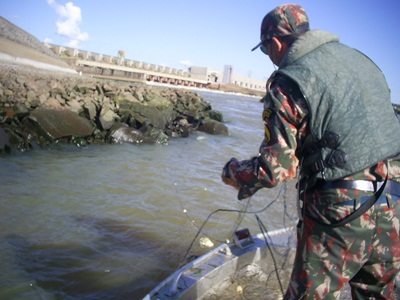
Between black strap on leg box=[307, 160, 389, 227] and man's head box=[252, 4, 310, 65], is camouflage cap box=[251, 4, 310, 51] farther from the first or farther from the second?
black strap on leg box=[307, 160, 389, 227]

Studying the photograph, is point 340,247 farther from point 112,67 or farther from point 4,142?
point 112,67

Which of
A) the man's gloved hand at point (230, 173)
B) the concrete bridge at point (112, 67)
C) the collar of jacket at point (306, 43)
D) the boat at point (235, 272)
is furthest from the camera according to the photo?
the concrete bridge at point (112, 67)

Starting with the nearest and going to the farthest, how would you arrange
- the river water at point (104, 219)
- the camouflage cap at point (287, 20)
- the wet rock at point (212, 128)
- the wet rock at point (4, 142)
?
the camouflage cap at point (287, 20), the river water at point (104, 219), the wet rock at point (4, 142), the wet rock at point (212, 128)

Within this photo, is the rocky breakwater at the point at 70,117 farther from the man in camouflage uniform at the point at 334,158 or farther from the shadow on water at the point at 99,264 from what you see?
the man in camouflage uniform at the point at 334,158

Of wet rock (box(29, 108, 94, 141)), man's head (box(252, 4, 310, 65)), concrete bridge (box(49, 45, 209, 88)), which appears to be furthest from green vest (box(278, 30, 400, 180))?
concrete bridge (box(49, 45, 209, 88))

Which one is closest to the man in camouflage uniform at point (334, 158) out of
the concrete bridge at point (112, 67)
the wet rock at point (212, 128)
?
the wet rock at point (212, 128)

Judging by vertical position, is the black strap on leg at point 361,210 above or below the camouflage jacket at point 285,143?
below

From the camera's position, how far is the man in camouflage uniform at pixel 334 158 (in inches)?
70.7

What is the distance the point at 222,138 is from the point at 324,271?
44.9 ft

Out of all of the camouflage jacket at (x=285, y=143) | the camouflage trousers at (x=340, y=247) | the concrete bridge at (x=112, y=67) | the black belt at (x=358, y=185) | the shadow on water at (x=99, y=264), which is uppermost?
the concrete bridge at (x=112, y=67)

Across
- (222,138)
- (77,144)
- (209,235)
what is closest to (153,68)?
(222,138)

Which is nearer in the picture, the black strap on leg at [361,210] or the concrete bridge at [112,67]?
the black strap on leg at [361,210]

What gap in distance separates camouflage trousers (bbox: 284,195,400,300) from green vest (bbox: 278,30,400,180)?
0.83 feet

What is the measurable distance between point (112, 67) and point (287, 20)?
2227 inches
